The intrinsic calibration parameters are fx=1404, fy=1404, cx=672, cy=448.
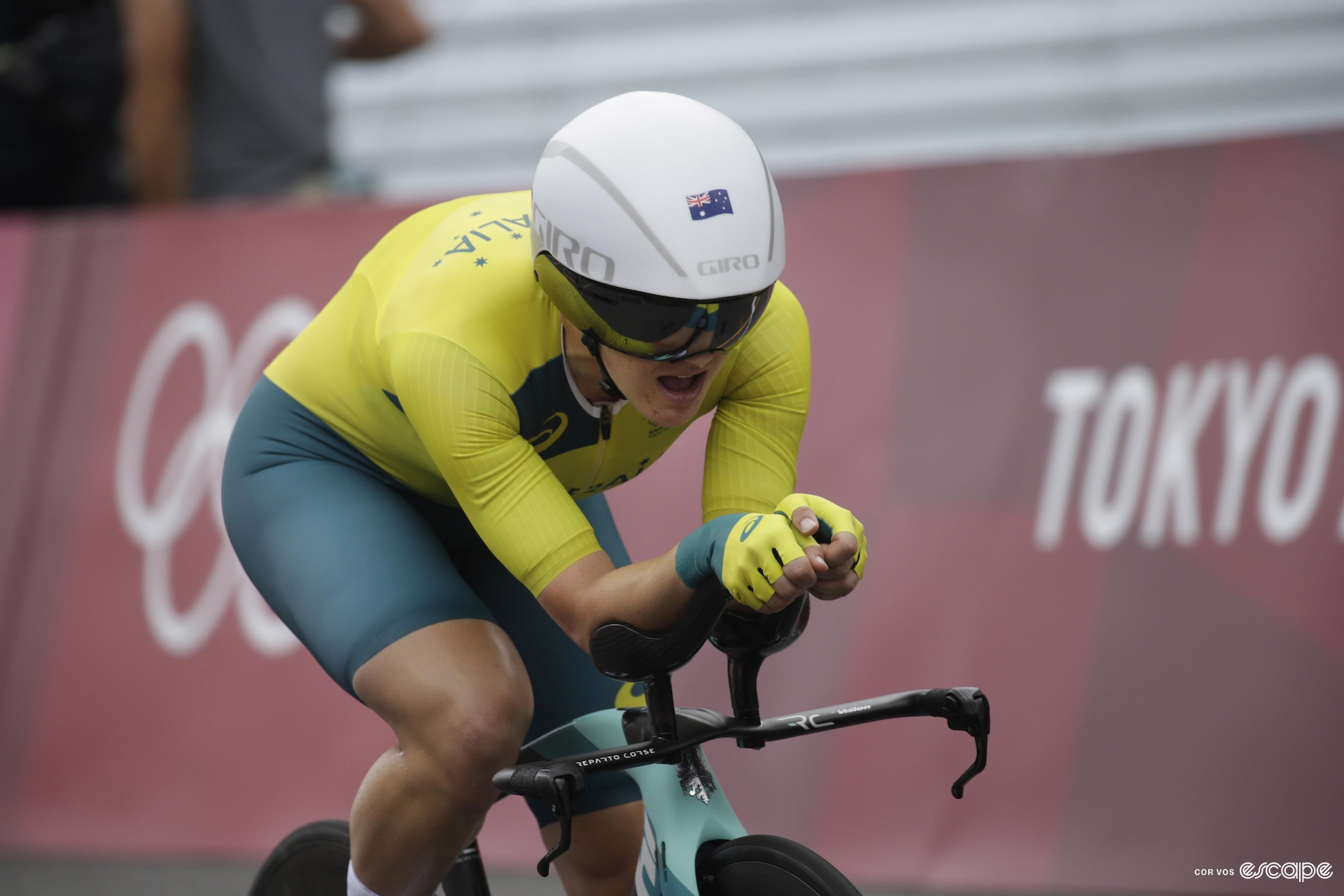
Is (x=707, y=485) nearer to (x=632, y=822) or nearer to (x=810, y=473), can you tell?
(x=632, y=822)

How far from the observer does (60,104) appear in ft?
17.6

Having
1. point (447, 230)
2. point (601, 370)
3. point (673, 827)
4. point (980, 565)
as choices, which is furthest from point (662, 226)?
point (980, 565)

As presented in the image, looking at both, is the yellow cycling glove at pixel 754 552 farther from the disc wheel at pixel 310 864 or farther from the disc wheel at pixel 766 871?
the disc wheel at pixel 310 864

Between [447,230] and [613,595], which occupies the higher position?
[447,230]

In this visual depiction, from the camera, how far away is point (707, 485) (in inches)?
87.4

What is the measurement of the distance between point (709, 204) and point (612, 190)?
14cm

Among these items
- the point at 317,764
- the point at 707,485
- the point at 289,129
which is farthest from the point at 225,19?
the point at 707,485

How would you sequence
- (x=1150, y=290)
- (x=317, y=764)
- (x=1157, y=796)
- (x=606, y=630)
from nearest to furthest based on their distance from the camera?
1. (x=606, y=630)
2. (x=1157, y=796)
3. (x=1150, y=290)
4. (x=317, y=764)

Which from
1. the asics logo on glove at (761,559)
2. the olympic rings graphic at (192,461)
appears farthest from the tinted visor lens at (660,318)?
the olympic rings graphic at (192,461)

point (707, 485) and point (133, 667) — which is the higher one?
point (707, 485)

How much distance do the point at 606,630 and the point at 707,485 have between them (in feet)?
1.44

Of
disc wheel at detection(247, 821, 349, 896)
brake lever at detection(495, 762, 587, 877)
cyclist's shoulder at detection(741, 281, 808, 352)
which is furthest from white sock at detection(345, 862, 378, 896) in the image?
cyclist's shoulder at detection(741, 281, 808, 352)

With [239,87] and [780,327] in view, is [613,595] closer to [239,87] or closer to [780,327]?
[780,327]
